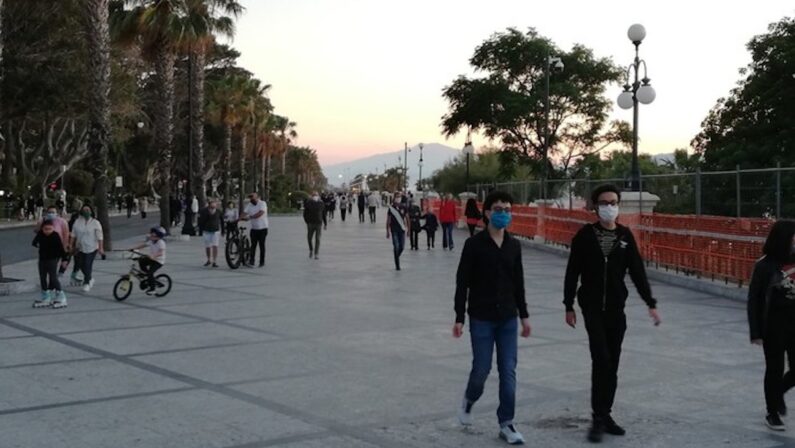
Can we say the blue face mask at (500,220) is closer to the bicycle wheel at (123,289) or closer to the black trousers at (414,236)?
the bicycle wheel at (123,289)

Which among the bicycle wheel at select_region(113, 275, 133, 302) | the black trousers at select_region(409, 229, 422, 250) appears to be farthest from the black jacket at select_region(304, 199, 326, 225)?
the bicycle wheel at select_region(113, 275, 133, 302)

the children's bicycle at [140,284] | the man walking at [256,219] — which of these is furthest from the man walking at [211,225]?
the children's bicycle at [140,284]

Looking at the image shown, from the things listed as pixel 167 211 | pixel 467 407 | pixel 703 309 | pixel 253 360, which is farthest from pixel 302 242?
pixel 467 407

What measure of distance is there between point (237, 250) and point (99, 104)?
594 centimetres

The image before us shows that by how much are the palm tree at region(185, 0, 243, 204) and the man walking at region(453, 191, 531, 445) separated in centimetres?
2575

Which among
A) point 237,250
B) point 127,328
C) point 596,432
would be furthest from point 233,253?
point 596,432

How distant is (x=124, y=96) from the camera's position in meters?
39.8

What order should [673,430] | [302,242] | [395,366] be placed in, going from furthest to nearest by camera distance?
[302,242] → [395,366] → [673,430]

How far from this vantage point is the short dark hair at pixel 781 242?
6.07 meters

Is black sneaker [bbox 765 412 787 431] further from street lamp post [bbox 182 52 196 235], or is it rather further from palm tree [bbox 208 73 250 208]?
palm tree [bbox 208 73 250 208]

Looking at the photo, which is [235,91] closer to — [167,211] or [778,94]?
[167,211]

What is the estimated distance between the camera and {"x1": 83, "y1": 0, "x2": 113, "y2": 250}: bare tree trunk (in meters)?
21.6

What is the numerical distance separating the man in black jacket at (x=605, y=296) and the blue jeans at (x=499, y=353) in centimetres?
54

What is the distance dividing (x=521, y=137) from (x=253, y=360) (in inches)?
1811
